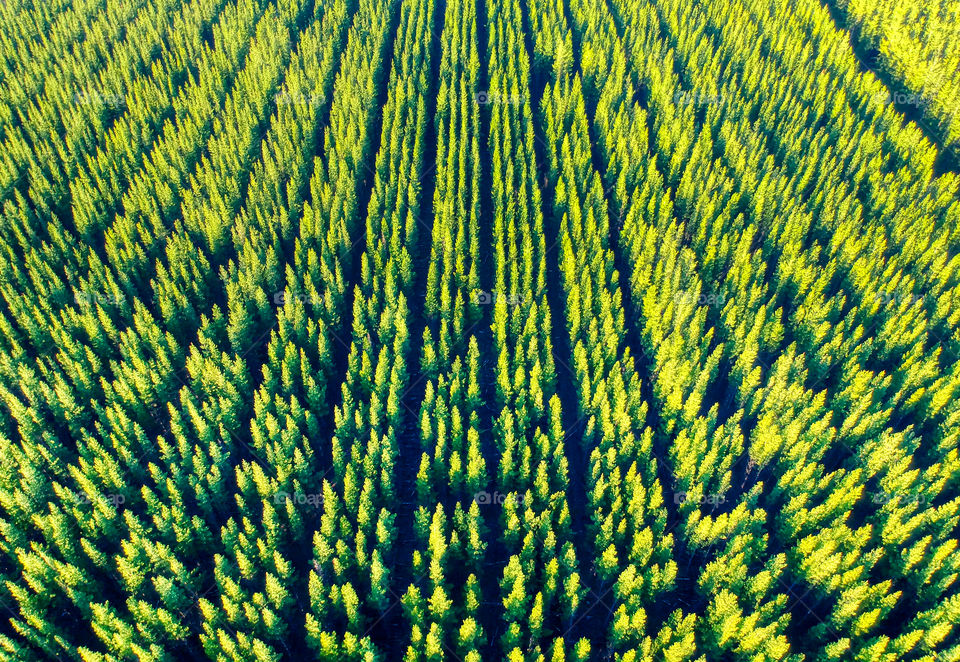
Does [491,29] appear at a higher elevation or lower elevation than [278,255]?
higher

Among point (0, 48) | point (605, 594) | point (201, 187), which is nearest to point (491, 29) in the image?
point (201, 187)

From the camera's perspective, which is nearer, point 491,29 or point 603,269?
point 603,269

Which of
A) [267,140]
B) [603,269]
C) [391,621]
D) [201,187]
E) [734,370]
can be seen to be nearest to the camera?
[391,621]

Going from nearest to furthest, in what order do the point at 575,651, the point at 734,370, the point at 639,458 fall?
the point at 575,651
the point at 639,458
the point at 734,370

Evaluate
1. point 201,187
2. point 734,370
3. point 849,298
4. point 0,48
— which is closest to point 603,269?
point 734,370

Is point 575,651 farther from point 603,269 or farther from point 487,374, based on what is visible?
point 603,269

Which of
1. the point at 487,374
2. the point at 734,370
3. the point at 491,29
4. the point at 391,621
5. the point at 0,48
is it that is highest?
the point at 491,29

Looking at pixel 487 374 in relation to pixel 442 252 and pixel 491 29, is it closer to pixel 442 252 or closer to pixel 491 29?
pixel 442 252
